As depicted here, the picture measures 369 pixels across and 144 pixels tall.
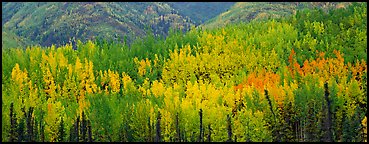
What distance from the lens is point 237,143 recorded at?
93562 millimetres

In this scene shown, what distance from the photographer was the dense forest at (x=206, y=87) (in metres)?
95.6

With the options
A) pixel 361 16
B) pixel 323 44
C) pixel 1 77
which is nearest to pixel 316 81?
pixel 323 44

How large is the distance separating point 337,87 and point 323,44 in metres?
33.6

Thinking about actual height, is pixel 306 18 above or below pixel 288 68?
above

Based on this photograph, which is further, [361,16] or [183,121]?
[361,16]

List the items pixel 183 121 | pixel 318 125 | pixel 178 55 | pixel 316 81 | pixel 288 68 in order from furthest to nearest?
pixel 178 55, pixel 288 68, pixel 316 81, pixel 183 121, pixel 318 125

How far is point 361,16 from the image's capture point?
14850 cm

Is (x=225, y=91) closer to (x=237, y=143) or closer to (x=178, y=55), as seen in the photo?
(x=237, y=143)

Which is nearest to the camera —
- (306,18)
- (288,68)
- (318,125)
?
(318,125)

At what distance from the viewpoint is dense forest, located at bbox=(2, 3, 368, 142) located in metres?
95.6

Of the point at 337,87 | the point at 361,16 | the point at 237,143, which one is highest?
the point at 361,16

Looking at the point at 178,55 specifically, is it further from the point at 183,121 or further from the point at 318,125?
the point at 318,125

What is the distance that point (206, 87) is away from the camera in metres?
119

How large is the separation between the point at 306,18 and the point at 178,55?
148ft
